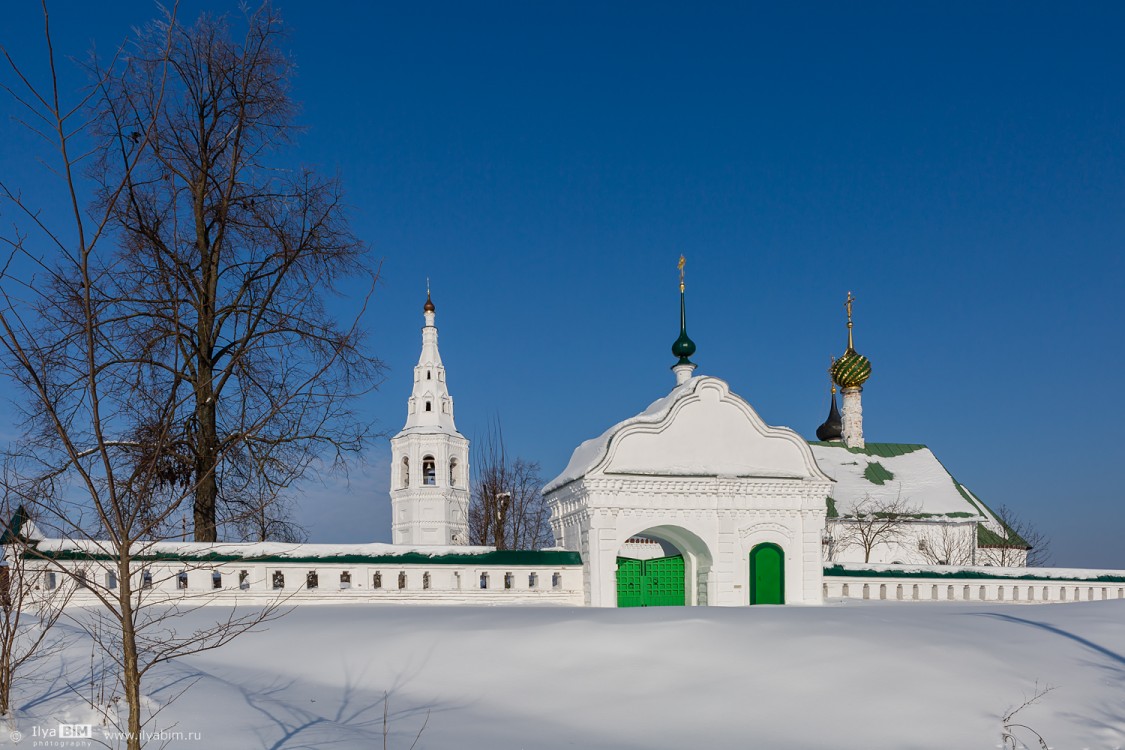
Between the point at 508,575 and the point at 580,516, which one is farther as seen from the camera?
the point at 580,516

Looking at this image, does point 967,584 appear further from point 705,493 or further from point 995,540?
point 995,540

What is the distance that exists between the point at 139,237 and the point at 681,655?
36.0 ft

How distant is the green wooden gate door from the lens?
17422mm

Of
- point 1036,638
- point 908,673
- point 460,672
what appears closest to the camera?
point 908,673

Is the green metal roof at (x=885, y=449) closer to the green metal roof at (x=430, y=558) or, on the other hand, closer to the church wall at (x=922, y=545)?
the church wall at (x=922, y=545)

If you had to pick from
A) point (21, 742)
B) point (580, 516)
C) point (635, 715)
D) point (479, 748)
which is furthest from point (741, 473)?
point (21, 742)

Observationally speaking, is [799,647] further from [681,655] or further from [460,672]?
[460,672]

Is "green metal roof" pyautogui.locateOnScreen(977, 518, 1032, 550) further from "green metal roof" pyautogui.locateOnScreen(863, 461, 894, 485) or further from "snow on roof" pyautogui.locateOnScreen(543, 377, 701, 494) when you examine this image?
"snow on roof" pyautogui.locateOnScreen(543, 377, 701, 494)

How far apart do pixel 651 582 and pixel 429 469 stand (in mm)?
26023

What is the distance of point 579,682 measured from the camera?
9359 millimetres

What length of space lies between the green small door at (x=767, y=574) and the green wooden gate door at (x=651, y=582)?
162 centimetres

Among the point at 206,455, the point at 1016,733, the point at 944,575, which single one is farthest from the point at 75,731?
the point at 944,575

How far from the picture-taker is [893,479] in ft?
117

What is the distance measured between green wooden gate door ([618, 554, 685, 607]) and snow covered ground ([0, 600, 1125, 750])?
5301 mm
